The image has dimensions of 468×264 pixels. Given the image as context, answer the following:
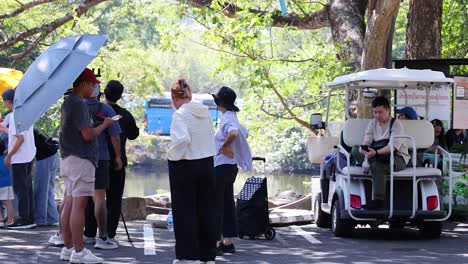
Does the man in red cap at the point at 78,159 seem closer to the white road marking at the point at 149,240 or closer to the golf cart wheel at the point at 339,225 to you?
the white road marking at the point at 149,240

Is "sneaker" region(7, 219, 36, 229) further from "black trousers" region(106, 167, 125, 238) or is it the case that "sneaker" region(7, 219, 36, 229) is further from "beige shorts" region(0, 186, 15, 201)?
"black trousers" region(106, 167, 125, 238)

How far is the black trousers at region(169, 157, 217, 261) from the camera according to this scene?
32.9 feet

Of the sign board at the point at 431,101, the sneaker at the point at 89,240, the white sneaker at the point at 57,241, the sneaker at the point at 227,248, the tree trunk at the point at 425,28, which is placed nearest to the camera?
the sneaker at the point at 227,248

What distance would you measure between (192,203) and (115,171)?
237cm

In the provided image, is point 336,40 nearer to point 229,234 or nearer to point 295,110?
point 229,234

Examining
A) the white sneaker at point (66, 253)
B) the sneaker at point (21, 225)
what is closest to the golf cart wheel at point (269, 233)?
the sneaker at point (21, 225)

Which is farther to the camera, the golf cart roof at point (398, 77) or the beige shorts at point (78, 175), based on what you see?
the golf cart roof at point (398, 77)

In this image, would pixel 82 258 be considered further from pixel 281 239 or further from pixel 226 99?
pixel 281 239

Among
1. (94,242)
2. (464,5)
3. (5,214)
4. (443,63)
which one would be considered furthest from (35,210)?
(464,5)

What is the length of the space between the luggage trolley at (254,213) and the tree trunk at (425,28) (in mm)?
5680

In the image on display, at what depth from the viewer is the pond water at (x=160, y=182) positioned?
53.4 meters

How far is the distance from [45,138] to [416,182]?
4949 mm

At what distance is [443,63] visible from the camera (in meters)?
16.0

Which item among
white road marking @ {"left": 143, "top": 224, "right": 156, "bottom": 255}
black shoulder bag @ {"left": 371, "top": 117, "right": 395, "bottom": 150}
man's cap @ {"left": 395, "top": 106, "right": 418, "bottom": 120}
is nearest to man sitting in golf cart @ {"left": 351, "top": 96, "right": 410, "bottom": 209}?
black shoulder bag @ {"left": 371, "top": 117, "right": 395, "bottom": 150}
